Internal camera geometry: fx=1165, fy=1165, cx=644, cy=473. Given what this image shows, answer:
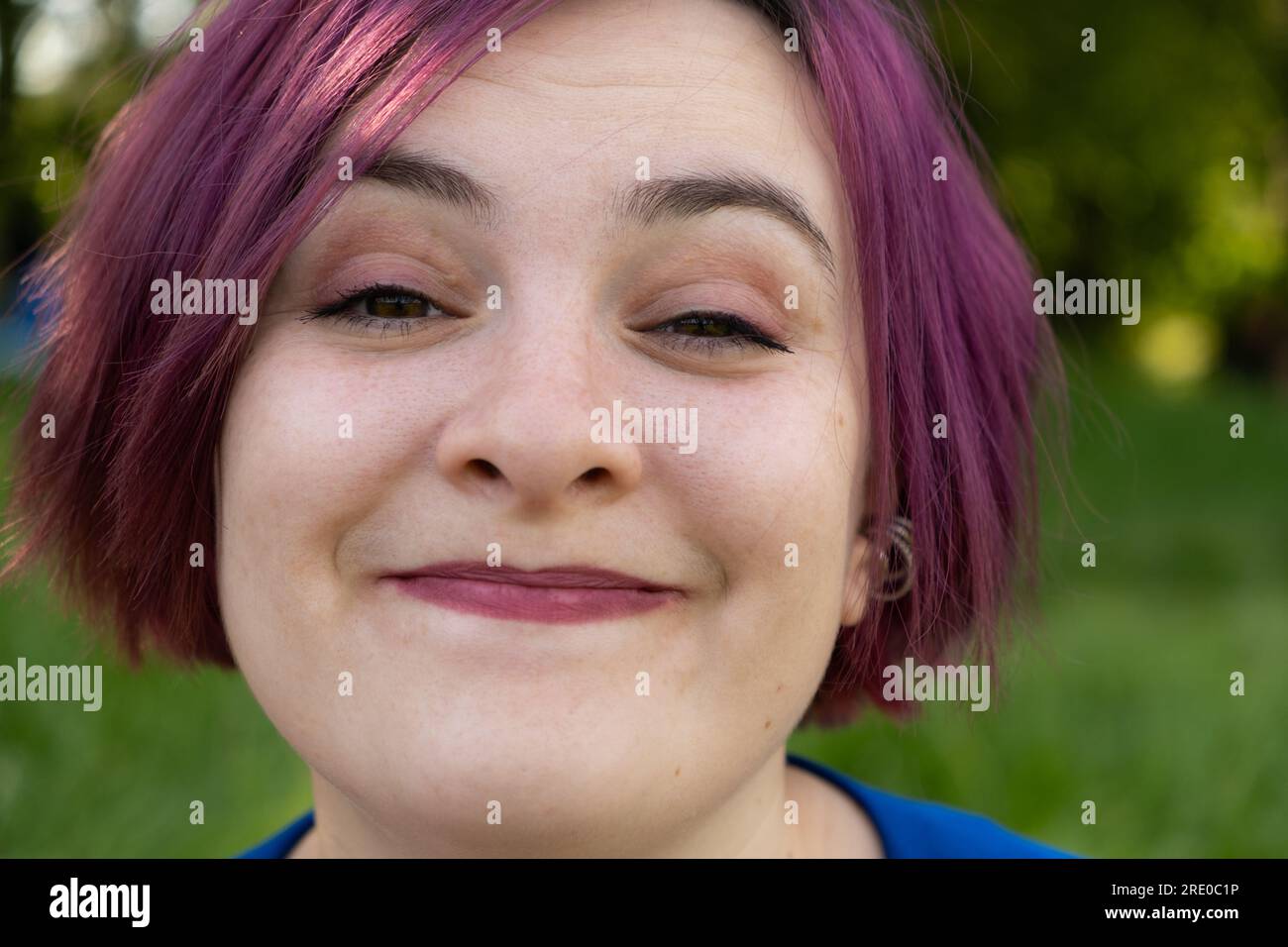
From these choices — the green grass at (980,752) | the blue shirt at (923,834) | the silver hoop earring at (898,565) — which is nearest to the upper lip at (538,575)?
the silver hoop earring at (898,565)

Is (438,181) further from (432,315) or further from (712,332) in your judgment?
(712,332)

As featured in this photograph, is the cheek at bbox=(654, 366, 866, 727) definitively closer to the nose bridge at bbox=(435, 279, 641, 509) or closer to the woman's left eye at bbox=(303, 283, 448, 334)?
the nose bridge at bbox=(435, 279, 641, 509)

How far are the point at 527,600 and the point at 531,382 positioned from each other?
0.96 feet

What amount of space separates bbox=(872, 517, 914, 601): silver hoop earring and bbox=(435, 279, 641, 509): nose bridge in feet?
2.21

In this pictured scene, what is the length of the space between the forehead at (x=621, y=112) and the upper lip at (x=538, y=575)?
463 mm

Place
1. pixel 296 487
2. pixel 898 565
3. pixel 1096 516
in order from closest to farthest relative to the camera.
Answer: pixel 296 487 < pixel 898 565 < pixel 1096 516

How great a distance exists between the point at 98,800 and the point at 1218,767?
12.3 feet

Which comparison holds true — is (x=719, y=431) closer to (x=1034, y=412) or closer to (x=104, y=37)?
(x=1034, y=412)

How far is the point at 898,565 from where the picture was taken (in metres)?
2.12

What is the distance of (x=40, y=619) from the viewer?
4.57 meters

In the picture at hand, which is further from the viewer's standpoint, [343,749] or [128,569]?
[128,569]

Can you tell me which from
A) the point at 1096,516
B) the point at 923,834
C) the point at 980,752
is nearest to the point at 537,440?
the point at 923,834

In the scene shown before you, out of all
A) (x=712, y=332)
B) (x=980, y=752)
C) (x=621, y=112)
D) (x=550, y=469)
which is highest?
(x=621, y=112)
